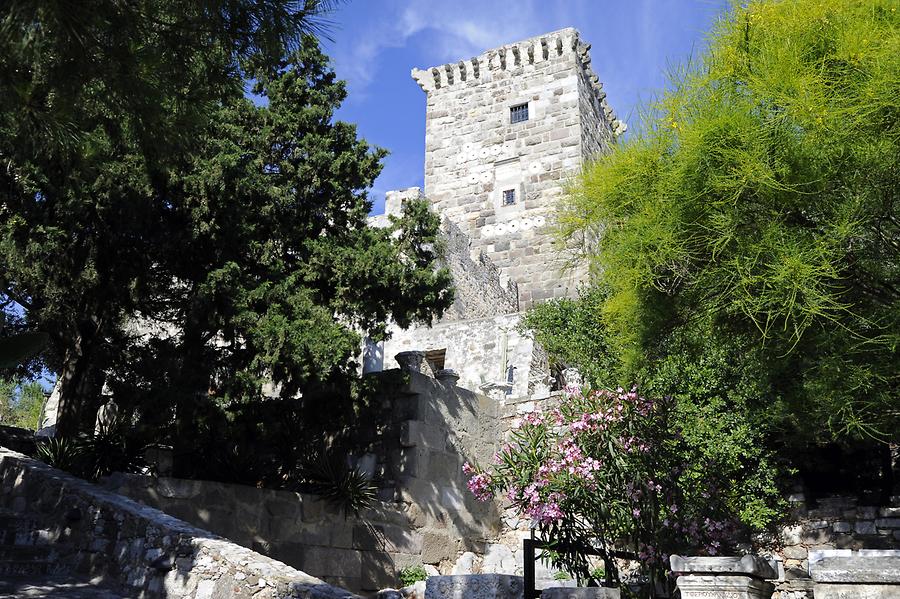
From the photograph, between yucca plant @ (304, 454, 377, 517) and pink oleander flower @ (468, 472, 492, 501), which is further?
yucca plant @ (304, 454, 377, 517)

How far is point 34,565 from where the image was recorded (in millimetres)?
7762

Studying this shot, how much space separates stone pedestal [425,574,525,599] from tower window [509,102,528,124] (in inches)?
923

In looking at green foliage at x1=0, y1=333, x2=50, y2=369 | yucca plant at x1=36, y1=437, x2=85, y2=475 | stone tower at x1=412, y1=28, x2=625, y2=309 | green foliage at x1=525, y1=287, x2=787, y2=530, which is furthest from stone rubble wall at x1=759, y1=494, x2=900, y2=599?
stone tower at x1=412, y1=28, x2=625, y2=309

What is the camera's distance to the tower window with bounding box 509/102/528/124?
29.1 meters

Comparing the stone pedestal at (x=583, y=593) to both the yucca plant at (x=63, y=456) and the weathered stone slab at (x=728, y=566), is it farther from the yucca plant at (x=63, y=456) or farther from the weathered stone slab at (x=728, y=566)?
the yucca plant at (x=63, y=456)

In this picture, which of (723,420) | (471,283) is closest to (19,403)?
(471,283)

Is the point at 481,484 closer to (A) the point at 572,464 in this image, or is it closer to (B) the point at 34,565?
(A) the point at 572,464

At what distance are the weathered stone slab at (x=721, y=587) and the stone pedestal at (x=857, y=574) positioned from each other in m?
0.53

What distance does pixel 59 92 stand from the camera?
19.7 ft

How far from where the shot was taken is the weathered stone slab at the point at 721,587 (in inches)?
238

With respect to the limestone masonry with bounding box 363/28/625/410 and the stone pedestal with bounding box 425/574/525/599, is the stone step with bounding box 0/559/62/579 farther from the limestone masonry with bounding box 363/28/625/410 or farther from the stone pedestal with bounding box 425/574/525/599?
the limestone masonry with bounding box 363/28/625/410

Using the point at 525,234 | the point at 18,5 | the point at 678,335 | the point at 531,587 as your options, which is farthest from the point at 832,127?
the point at 525,234

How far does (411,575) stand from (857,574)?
6971 mm

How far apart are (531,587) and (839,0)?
591 cm
